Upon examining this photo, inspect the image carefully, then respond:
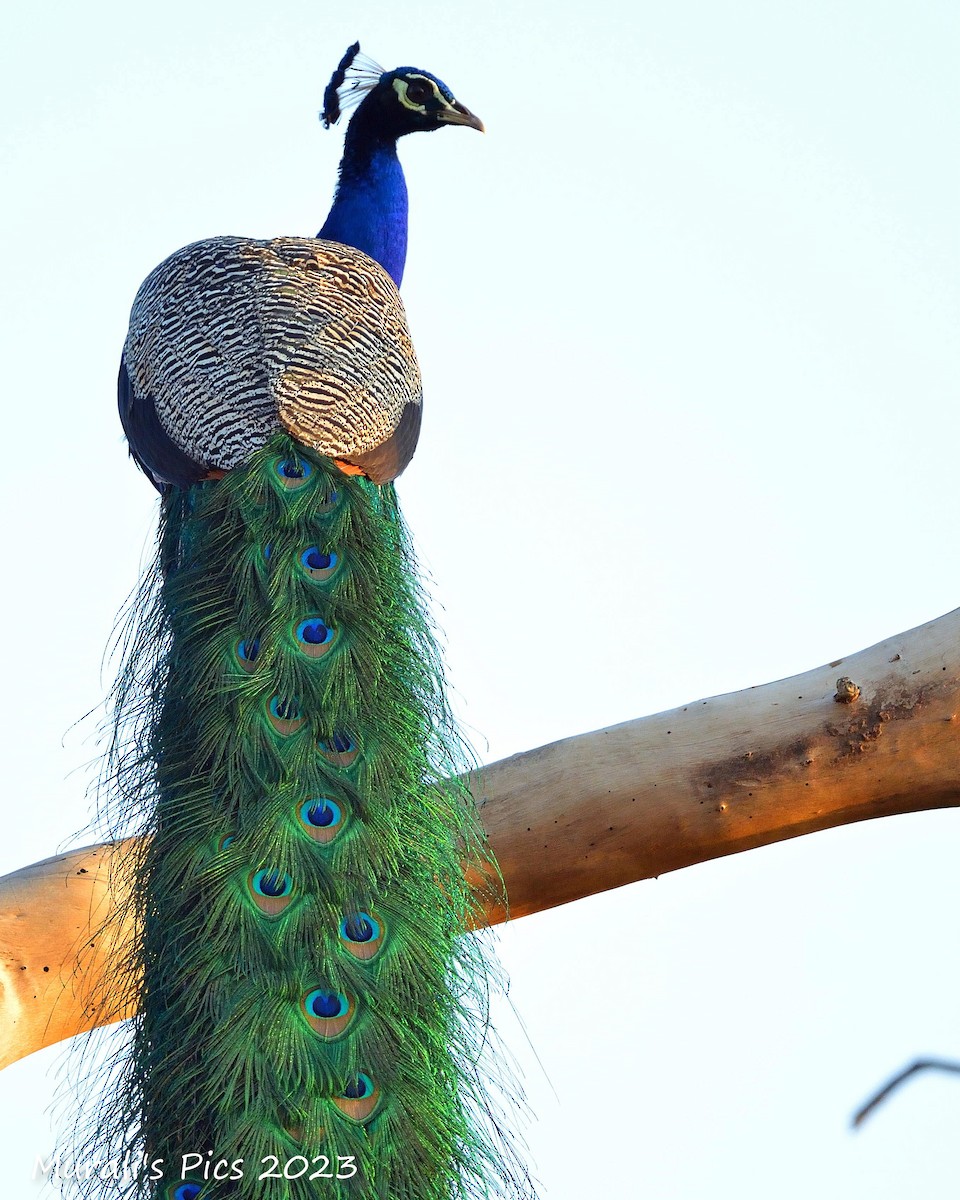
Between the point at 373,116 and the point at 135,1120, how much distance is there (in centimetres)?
568

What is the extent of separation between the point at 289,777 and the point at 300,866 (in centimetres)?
31

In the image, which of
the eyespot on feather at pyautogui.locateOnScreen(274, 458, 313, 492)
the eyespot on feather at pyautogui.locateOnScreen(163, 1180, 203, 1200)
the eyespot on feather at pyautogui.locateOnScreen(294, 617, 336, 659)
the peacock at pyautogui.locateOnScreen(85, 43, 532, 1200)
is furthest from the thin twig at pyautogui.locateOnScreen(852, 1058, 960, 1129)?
the eyespot on feather at pyautogui.locateOnScreen(274, 458, 313, 492)

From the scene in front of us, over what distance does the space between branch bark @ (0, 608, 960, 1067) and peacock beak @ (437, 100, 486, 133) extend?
4.28 metres

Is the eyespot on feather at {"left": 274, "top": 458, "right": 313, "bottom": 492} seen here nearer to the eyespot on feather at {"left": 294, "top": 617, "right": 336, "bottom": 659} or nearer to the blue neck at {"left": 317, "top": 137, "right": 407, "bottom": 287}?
the eyespot on feather at {"left": 294, "top": 617, "right": 336, "bottom": 659}

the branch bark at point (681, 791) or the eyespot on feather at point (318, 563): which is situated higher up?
the eyespot on feather at point (318, 563)

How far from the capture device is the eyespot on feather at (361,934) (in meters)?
4.15

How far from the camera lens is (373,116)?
8.10 metres

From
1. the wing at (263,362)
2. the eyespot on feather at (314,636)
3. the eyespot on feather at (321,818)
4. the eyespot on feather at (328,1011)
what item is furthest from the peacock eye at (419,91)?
the eyespot on feather at (328,1011)

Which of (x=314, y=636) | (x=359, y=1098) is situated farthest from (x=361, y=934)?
(x=314, y=636)

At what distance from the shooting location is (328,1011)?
3986 mm

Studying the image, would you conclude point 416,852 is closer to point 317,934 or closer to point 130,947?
point 317,934

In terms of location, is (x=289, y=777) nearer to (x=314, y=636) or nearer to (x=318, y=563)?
(x=314, y=636)

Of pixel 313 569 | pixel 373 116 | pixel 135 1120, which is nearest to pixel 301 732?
pixel 313 569

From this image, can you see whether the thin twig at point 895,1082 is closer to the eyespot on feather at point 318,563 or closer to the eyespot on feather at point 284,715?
the eyespot on feather at point 284,715
